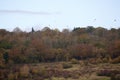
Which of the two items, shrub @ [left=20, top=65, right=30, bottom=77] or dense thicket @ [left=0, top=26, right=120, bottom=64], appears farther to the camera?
dense thicket @ [left=0, top=26, right=120, bottom=64]

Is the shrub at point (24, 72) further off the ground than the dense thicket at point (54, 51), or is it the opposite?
the dense thicket at point (54, 51)

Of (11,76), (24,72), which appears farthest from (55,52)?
(11,76)

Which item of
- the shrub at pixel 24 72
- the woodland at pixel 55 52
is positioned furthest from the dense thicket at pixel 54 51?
the shrub at pixel 24 72

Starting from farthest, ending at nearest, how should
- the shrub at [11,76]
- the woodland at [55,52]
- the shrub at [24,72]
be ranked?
the woodland at [55,52] → the shrub at [24,72] → the shrub at [11,76]

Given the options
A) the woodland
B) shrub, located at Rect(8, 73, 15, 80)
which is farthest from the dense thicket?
shrub, located at Rect(8, 73, 15, 80)

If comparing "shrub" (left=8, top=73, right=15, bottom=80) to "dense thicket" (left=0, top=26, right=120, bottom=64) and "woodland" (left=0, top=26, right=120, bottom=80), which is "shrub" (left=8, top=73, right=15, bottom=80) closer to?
"woodland" (left=0, top=26, right=120, bottom=80)

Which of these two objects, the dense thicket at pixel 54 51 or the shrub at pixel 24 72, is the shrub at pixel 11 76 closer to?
the shrub at pixel 24 72

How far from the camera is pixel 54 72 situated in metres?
48.2

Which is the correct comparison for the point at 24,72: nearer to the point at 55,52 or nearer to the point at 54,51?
the point at 55,52

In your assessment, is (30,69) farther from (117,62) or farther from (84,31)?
(84,31)

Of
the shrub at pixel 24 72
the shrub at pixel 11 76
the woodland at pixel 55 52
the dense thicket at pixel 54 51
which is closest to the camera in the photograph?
the shrub at pixel 11 76

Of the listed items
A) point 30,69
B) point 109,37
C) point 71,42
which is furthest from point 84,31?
point 30,69

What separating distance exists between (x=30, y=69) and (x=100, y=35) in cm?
5179

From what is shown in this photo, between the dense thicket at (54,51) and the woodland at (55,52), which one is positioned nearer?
the woodland at (55,52)
